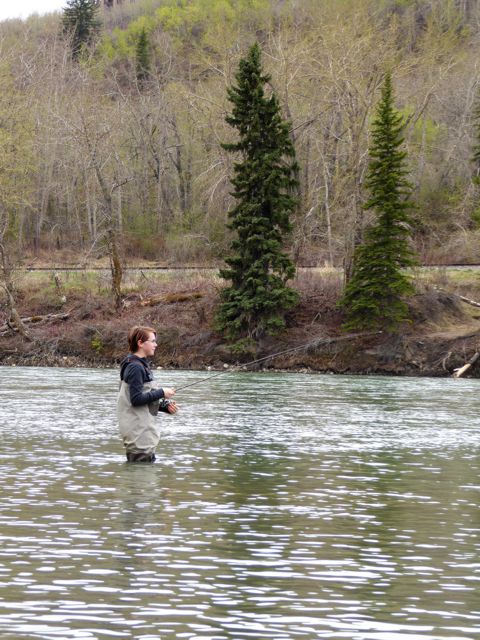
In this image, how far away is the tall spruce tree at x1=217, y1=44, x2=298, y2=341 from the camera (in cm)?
4516

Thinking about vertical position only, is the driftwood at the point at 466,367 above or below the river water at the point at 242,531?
below

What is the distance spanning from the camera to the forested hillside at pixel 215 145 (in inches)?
2003

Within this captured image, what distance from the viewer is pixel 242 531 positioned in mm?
10609

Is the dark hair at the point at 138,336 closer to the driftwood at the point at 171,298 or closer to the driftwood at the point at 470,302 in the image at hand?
the driftwood at the point at 470,302

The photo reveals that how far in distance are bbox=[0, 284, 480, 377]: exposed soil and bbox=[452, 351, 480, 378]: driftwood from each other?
28 centimetres

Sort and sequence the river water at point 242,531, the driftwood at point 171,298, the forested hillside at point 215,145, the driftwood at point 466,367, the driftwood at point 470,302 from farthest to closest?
the forested hillside at point 215,145
the driftwood at point 171,298
the driftwood at point 470,302
the driftwood at point 466,367
the river water at point 242,531

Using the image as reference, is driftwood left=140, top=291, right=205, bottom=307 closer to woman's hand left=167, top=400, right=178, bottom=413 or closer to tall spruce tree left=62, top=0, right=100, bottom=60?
woman's hand left=167, top=400, right=178, bottom=413

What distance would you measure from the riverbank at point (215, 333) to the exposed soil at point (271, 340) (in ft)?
0.13

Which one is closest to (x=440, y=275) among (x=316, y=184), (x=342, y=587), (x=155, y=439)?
(x=316, y=184)

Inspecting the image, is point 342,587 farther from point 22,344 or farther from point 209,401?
point 22,344

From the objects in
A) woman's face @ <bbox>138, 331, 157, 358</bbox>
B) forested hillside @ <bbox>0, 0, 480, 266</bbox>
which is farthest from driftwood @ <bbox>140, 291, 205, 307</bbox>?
woman's face @ <bbox>138, 331, 157, 358</bbox>

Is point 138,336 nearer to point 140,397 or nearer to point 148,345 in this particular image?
point 148,345

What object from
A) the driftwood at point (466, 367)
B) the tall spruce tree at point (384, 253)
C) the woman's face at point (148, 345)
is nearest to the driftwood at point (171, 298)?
the tall spruce tree at point (384, 253)

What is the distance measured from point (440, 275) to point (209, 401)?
985 inches
